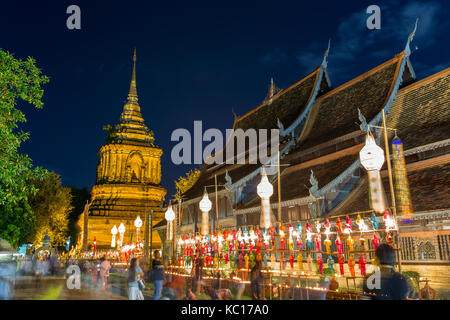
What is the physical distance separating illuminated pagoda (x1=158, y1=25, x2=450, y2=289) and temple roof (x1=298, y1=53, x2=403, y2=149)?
81 millimetres

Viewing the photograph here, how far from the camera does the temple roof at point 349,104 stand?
68.8ft

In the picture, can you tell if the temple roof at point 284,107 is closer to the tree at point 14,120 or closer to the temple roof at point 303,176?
the temple roof at point 303,176

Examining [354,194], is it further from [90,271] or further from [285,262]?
[90,271]

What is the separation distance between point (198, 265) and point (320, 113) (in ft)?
51.5

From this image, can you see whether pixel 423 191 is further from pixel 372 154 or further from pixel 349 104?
pixel 349 104

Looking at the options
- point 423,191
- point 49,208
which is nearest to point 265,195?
point 423,191

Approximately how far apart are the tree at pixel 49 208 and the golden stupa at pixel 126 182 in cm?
323

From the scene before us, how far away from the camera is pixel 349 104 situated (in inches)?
925

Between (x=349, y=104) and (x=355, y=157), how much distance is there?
5411 millimetres

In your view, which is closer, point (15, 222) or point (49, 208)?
point (15, 222)

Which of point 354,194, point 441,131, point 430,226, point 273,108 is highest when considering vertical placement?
point 273,108

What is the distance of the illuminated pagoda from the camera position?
46.7 ft
